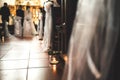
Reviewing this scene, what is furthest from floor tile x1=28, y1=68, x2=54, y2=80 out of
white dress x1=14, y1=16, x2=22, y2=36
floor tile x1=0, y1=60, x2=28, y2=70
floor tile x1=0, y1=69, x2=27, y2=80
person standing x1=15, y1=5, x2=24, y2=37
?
white dress x1=14, y1=16, x2=22, y2=36

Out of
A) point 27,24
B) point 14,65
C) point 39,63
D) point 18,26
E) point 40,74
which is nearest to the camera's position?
point 40,74

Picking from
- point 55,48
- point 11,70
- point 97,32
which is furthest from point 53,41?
point 97,32

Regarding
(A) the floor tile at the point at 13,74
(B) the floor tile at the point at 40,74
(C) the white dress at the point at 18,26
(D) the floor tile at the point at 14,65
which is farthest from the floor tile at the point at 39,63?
(C) the white dress at the point at 18,26

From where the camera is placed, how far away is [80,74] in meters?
1.10

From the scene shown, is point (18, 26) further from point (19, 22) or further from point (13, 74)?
point (13, 74)

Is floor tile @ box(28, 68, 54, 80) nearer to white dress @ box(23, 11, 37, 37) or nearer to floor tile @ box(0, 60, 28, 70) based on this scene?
floor tile @ box(0, 60, 28, 70)

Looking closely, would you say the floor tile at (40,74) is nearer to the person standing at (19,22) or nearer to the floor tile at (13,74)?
the floor tile at (13,74)

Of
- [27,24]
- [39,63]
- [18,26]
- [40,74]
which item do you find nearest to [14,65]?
[39,63]

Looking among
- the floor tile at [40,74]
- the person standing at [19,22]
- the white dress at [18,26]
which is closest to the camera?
the floor tile at [40,74]

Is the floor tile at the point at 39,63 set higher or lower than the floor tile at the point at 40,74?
higher

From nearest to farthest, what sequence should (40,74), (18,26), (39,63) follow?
1. (40,74)
2. (39,63)
3. (18,26)

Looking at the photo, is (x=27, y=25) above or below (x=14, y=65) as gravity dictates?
above

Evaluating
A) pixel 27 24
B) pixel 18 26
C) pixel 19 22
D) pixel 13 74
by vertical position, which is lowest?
pixel 13 74

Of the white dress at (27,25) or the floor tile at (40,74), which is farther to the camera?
the white dress at (27,25)
